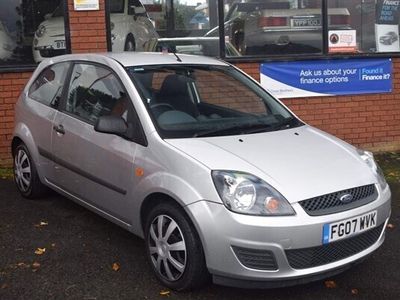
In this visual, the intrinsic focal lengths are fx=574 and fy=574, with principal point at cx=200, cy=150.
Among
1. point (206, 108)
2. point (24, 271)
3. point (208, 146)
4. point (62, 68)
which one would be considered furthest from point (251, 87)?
point (24, 271)

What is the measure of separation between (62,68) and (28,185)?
122 centimetres

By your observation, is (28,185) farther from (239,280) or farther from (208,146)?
(239,280)

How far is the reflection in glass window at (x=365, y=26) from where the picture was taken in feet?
25.0

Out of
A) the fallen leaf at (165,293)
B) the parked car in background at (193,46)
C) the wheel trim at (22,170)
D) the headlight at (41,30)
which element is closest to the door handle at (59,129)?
the wheel trim at (22,170)

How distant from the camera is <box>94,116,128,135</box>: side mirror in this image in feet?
13.0

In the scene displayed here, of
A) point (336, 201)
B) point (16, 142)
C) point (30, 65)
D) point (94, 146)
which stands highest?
point (30, 65)

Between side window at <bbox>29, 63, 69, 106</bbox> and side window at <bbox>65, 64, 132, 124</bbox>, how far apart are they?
206 mm

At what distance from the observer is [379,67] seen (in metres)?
7.66

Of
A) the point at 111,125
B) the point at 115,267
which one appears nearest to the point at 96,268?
the point at 115,267

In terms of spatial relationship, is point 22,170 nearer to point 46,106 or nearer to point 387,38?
point 46,106

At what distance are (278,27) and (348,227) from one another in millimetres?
4600

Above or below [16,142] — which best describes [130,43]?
above

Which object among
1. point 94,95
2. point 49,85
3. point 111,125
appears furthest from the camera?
point 49,85

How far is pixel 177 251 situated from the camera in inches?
141
